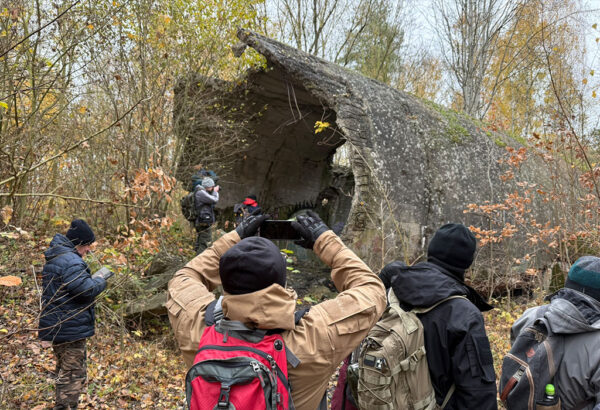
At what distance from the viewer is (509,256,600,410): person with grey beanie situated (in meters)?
1.71

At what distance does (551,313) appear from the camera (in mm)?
1811

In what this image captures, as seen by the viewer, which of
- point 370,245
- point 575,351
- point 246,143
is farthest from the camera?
point 246,143

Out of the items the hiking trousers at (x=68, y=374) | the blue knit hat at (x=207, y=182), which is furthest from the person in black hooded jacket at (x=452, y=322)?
the blue knit hat at (x=207, y=182)

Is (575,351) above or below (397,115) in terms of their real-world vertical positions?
below

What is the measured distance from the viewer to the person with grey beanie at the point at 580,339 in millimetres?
1710

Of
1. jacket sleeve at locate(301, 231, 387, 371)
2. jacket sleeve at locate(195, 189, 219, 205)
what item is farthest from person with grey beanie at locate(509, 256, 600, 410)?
jacket sleeve at locate(195, 189, 219, 205)

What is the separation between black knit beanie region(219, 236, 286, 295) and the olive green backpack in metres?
0.68

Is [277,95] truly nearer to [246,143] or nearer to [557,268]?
[246,143]

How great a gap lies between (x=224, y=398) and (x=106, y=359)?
418cm

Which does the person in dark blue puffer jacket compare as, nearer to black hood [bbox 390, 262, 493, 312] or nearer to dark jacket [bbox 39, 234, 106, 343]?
dark jacket [bbox 39, 234, 106, 343]

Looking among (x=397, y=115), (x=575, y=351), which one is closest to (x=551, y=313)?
(x=575, y=351)

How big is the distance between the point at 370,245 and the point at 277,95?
4495 mm

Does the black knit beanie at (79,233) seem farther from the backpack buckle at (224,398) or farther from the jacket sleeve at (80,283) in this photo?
the backpack buckle at (224,398)

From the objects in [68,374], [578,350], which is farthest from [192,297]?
[68,374]
